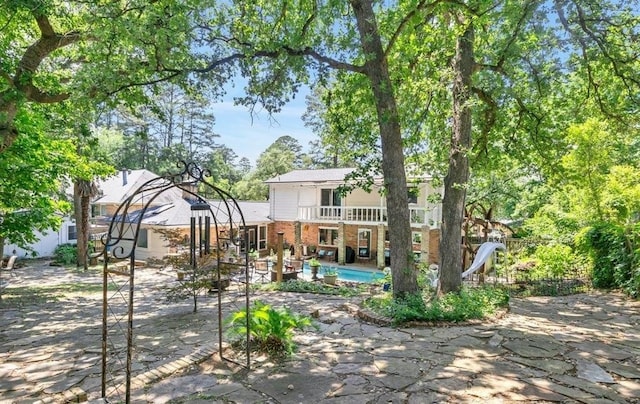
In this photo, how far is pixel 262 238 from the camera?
23078 millimetres

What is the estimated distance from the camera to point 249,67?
23.2ft

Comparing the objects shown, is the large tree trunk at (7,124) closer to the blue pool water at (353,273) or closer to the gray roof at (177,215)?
the gray roof at (177,215)

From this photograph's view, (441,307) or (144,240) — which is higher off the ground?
(144,240)

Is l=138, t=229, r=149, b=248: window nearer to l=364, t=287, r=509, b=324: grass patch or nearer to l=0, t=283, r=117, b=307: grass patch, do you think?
l=0, t=283, r=117, b=307: grass patch

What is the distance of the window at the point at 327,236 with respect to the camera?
72.7 feet

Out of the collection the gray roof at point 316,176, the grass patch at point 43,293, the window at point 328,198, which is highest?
the gray roof at point 316,176

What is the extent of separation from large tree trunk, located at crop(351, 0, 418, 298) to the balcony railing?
11.9 metres

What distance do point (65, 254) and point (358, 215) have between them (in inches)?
559

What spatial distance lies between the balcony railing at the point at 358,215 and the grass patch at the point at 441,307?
449 inches

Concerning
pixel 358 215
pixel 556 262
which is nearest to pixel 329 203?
pixel 358 215

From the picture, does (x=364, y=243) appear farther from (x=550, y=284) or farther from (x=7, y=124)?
(x=7, y=124)

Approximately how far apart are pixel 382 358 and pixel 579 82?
832 cm

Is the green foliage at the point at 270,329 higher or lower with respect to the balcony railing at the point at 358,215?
lower

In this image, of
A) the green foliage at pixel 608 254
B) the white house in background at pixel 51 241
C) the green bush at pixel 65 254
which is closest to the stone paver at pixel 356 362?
the green foliage at pixel 608 254
